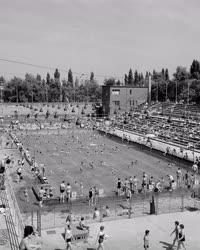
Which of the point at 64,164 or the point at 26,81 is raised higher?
the point at 26,81

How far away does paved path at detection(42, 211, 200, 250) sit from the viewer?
72.4 ft

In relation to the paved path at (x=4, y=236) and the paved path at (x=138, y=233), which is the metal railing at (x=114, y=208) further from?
the paved path at (x=4, y=236)

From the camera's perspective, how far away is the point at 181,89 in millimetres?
107812

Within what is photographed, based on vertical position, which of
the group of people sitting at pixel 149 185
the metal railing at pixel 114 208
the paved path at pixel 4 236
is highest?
the paved path at pixel 4 236

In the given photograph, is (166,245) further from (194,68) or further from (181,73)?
(194,68)

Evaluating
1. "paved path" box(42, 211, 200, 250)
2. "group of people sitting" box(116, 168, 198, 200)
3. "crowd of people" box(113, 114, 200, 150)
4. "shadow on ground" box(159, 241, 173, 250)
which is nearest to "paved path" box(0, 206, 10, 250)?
"paved path" box(42, 211, 200, 250)

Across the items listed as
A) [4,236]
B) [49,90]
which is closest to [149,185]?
[4,236]

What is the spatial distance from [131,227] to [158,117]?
55399 mm

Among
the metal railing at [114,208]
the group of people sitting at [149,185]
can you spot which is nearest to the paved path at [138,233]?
the metal railing at [114,208]

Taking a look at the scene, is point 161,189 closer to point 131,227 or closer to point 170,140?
point 131,227

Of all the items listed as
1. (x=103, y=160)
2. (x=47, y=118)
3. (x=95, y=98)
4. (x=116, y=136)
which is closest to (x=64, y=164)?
(x=103, y=160)

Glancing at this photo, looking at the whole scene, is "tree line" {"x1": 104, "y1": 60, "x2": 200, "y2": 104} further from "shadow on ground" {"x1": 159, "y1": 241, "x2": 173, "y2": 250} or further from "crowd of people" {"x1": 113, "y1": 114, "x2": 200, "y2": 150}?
"shadow on ground" {"x1": 159, "y1": 241, "x2": 173, "y2": 250}

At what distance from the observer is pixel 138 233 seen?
23828 millimetres

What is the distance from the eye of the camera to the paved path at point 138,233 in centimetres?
2208
